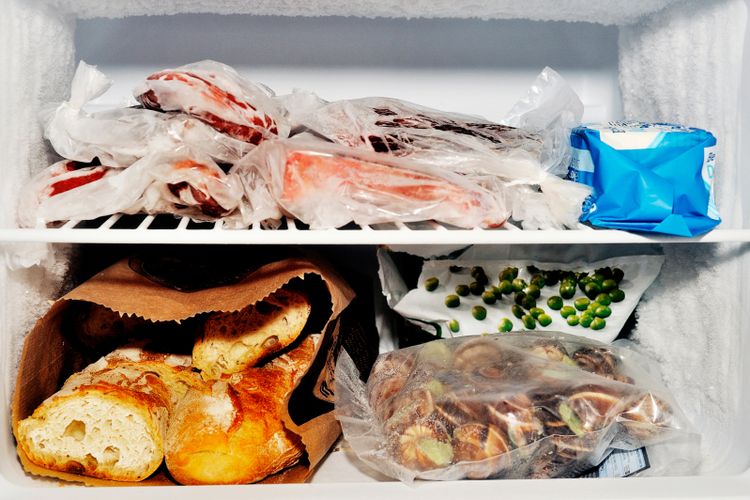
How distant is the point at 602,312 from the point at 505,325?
15 centimetres

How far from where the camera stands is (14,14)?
2.78ft

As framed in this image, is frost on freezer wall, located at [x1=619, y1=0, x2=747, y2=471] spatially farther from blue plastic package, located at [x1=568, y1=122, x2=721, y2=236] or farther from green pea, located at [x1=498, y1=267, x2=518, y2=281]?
green pea, located at [x1=498, y1=267, x2=518, y2=281]

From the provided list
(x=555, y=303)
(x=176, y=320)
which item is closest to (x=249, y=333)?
(x=176, y=320)

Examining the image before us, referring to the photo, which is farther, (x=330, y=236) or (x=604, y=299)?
(x=604, y=299)

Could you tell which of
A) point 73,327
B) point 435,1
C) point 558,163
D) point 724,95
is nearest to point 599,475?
point 558,163

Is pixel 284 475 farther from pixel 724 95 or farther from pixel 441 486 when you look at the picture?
pixel 724 95

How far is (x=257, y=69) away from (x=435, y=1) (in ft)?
1.33

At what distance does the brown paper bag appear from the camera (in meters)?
0.87

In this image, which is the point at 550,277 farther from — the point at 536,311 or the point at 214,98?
the point at 214,98

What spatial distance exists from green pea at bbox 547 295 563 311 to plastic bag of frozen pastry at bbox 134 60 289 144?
495 millimetres

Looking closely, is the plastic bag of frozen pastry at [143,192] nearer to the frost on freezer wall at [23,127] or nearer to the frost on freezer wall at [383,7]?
the frost on freezer wall at [23,127]

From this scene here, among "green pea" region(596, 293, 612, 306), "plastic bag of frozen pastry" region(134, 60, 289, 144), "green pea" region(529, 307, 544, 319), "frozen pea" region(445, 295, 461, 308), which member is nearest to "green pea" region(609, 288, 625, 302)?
"green pea" region(596, 293, 612, 306)

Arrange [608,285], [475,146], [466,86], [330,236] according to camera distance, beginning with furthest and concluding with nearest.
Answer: [466,86], [608,285], [475,146], [330,236]

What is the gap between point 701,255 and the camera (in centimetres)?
98
